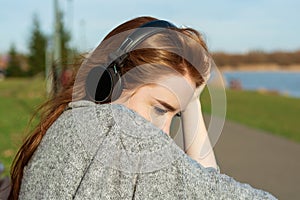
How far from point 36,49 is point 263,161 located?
56.9 m

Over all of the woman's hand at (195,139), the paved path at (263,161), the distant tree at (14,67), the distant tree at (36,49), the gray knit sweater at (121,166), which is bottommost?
the distant tree at (14,67)

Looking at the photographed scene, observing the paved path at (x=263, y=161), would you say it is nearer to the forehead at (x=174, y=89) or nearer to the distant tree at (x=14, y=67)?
the forehead at (x=174, y=89)

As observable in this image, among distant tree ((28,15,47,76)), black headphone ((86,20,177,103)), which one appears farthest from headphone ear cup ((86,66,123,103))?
distant tree ((28,15,47,76))

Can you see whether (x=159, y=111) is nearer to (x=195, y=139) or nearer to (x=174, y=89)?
(x=174, y=89)

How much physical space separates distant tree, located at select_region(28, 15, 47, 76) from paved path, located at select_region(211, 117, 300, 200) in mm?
52774

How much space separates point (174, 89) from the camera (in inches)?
65.9

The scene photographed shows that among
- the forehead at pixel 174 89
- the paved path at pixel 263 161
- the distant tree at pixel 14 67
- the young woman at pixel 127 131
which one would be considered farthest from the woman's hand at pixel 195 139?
the distant tree at pixel 14 67

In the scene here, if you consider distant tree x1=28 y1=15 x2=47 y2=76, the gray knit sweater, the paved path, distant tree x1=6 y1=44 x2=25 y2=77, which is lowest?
distant tree x1=6 y1=44 x2=25 y2=77

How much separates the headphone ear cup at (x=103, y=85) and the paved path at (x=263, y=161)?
4.54 metres

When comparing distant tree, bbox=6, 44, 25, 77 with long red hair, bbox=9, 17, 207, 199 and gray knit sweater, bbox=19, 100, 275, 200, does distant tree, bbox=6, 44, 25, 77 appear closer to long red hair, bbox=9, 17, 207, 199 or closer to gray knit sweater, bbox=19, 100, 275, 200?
long red hair, bbox=9, 17, 207, 199

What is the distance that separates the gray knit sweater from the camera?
1.38 meters

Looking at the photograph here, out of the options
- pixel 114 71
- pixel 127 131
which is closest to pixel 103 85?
pixel 114 71

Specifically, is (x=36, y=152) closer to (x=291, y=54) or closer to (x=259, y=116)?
(x=259, y=116)

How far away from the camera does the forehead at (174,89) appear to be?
1.64m
